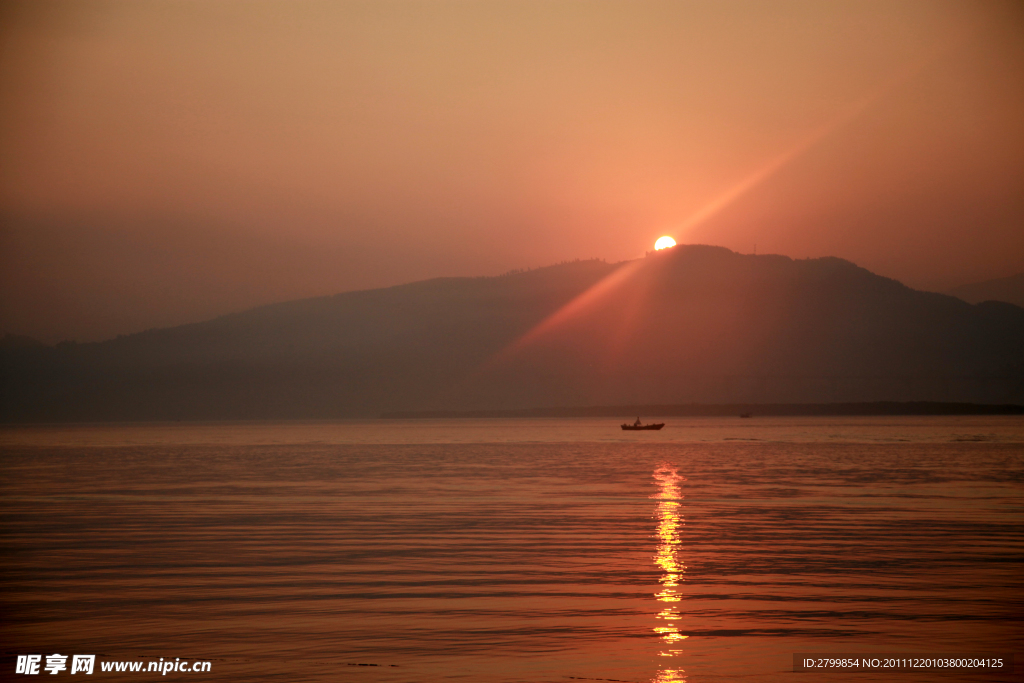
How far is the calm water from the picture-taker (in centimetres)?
1816

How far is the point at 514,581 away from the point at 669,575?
397cm

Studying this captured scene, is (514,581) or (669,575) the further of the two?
(669,575)

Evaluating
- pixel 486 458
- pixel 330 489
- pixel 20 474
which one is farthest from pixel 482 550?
→ pixel 486 458

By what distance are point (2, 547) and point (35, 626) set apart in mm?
13901

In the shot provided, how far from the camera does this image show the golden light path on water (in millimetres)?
17853

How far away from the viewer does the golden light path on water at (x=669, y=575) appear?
703 inches

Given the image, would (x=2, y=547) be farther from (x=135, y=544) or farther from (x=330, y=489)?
(x=330, y=489)

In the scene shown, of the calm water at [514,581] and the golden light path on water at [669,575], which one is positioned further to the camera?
the calm water at [514,581]

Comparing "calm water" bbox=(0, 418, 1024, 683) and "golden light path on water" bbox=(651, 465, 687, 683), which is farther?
"calm water" bbox=(0, 418, 1024, 683)

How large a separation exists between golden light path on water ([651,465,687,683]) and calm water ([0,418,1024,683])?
75 millimetres

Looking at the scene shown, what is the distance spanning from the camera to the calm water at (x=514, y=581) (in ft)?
59.6

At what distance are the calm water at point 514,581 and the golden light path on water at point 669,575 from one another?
8 centimetres

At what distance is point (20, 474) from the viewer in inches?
3142

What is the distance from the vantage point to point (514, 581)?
25391mm
